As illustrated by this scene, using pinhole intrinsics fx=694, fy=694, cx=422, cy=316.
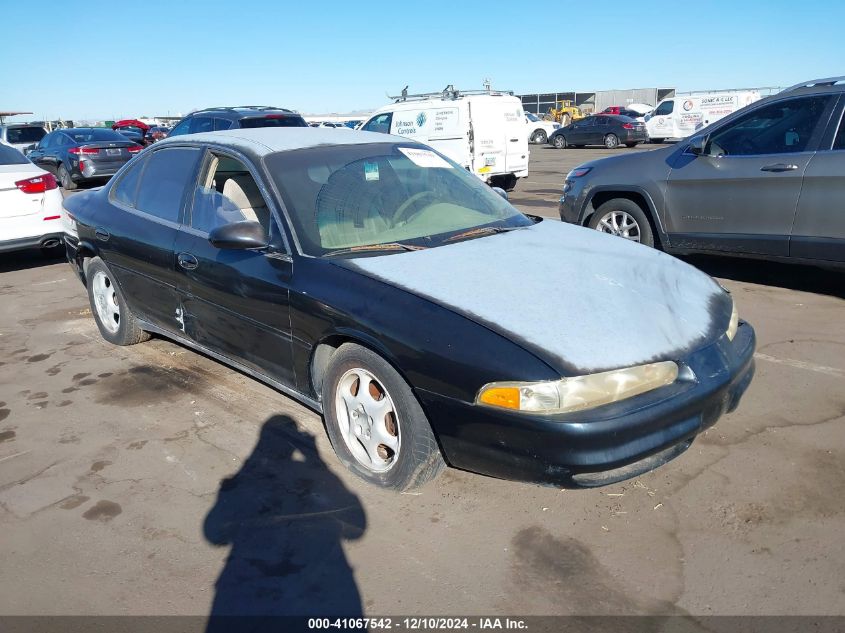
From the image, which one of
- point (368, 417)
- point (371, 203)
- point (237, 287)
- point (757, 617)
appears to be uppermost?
point (371, 203)

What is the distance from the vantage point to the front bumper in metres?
2.54

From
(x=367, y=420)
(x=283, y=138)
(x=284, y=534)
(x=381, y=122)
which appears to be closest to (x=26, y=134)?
(x=381, y=122)

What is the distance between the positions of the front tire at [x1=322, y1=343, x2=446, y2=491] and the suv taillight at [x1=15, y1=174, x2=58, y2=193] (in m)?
6.13

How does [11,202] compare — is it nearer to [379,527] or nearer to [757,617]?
[379,527]

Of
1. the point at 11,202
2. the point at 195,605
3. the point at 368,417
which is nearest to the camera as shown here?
the point at 195,605

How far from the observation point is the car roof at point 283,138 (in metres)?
3.81

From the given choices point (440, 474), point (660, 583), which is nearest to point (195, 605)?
point (440, 474)

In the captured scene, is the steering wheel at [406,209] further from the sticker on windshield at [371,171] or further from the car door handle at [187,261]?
the car door handle at [187,261]

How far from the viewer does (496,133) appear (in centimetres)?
1301

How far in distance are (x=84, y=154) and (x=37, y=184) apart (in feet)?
30.5

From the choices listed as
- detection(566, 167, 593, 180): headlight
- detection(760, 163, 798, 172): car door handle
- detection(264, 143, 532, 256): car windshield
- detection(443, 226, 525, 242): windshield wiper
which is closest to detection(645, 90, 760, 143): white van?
detection(566, 167, 593, 180): headlight

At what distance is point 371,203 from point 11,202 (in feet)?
18.8

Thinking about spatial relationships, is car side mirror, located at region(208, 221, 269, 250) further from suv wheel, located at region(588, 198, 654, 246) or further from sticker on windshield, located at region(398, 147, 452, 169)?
suv wheel, located at region(588, 198, 654, 246)

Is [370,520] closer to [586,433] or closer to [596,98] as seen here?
[586,433]
